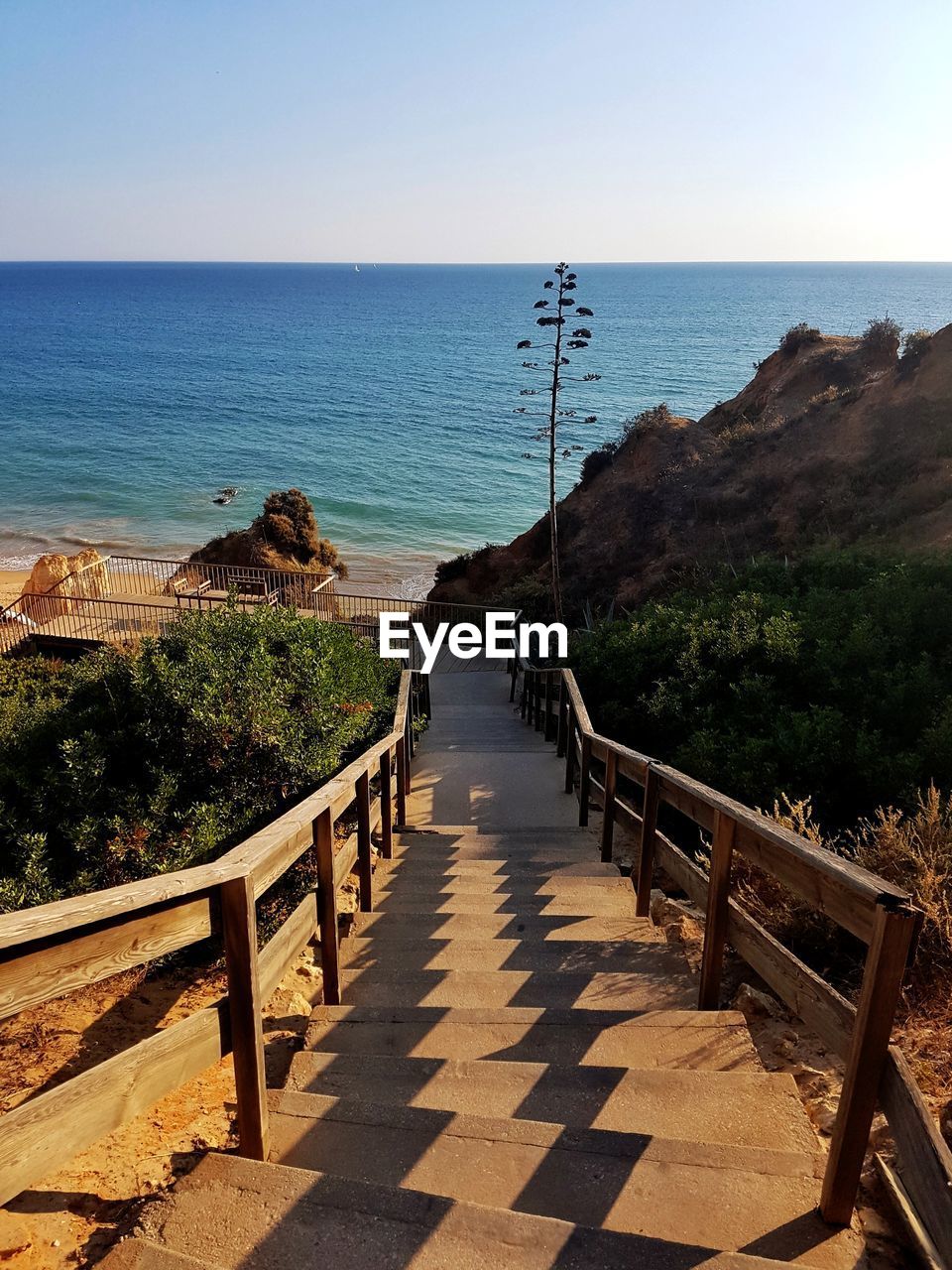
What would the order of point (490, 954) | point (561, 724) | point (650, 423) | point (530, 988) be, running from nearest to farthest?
point (530, 988)
point (490, 954)
point (561, 724)
point (650, 423)

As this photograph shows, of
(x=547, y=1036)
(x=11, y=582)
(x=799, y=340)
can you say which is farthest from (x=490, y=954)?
(x=799, y=340)

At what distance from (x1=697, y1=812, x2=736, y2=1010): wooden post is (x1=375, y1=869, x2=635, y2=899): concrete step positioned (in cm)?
160

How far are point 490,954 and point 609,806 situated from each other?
187 centimetres

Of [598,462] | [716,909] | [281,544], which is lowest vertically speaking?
[281,544]

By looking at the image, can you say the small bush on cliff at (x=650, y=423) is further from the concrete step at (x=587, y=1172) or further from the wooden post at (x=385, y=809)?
the concrete step at (x=587, y=1172)

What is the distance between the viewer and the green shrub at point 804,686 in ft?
21.4

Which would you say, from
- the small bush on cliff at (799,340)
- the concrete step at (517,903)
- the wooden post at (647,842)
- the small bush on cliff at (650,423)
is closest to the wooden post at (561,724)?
the concrete step at (517,903)

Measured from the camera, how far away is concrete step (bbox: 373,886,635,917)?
15.3ft

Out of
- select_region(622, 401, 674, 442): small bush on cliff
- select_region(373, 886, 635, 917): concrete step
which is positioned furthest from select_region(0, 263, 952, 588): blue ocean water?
select_region(373, 886, 635, 917): concrete step

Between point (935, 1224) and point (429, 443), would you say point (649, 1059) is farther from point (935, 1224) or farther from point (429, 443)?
point (429, 443)

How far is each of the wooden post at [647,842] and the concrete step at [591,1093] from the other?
5.37 ft

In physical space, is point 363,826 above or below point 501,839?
above

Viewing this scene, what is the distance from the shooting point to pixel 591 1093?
8.86 feet

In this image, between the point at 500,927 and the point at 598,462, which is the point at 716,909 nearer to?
the point at 500,927
